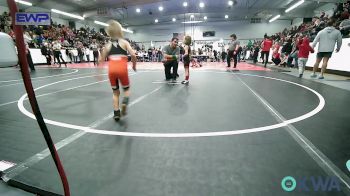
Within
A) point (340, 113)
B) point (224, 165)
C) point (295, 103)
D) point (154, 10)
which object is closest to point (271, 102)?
point (295, 103)

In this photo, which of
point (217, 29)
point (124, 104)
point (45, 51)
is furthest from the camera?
point (217, 29)

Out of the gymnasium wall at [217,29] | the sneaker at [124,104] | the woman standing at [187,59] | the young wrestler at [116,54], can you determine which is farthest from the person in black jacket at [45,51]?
the gymnasium wall at [217,29]

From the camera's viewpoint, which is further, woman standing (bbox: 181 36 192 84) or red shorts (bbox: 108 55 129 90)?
woman standing (bbox: 181 36 192 84)

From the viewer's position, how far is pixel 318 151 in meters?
2.06

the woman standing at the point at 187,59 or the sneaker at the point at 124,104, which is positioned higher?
the woman standing at the point at 187,59

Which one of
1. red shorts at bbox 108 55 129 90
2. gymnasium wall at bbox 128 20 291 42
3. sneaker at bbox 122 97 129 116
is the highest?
gymnasium wall at bbox 128 20 291 42

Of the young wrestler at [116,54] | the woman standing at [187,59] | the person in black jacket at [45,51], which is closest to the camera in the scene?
the young wrestler at [116,54]

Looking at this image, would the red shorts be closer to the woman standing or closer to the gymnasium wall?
the woman standing

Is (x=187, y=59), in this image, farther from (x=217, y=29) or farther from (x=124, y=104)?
(x=217, y=29)

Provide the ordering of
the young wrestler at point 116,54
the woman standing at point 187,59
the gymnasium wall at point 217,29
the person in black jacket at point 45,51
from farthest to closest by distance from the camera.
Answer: the gymnasium wall at point 217,29, the person in black jacket at point 45,51, the woman standing at point 187,59, the young wrestler at point 116,54

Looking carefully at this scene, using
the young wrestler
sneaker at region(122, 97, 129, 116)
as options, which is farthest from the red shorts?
sneaker at region(122, 97, 129, 116)

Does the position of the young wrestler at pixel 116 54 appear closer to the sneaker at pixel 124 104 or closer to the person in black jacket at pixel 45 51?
the sneaker at pixel 124 104

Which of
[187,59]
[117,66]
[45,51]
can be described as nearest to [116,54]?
[117,66]

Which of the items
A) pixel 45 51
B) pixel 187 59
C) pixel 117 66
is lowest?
pixel 117 66
